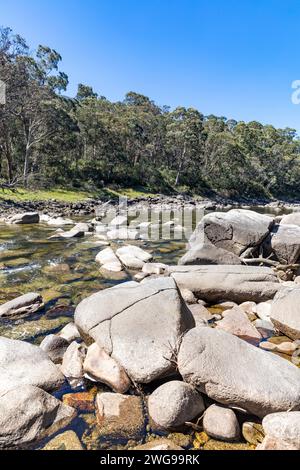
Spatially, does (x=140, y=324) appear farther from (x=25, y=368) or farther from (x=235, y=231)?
(x=235, y=231)

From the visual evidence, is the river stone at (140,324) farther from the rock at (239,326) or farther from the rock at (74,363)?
the rock at (239,326)

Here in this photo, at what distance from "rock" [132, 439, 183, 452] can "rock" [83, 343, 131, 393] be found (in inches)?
37.1

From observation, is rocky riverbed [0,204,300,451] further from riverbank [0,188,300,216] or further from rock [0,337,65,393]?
riverbank [0,188,300,216]

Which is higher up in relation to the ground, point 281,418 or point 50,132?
point 50,132

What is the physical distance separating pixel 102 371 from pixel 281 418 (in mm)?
2533

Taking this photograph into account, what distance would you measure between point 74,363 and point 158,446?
6.61 feet

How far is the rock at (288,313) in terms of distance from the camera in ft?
21.3

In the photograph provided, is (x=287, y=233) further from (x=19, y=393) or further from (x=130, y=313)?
(x=19, y=393)

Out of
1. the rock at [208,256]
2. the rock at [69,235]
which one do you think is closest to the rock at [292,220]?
the rock at [208,256]

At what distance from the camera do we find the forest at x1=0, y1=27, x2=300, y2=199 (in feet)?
110

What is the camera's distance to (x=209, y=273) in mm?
8891

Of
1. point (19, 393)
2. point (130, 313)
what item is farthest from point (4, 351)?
point (130, 313)
